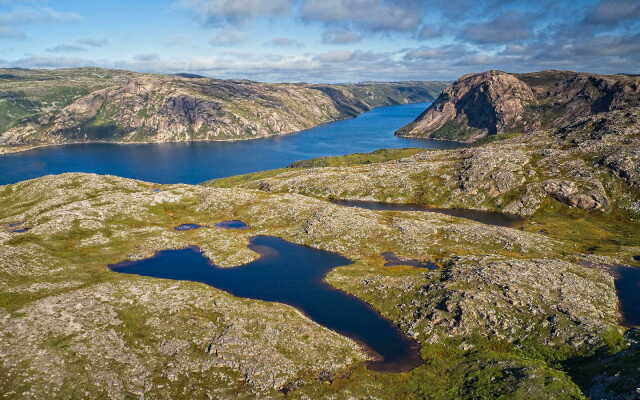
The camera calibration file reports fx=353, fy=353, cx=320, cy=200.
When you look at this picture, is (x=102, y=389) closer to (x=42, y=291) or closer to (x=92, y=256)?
(x=42, y=291)

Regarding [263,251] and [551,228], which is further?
[551,228]

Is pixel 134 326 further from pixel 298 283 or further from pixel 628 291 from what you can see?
pixel 628 291

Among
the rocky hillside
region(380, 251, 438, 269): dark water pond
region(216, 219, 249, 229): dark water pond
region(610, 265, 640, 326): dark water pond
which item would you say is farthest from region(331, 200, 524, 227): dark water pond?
region(380, 251, 438, 269): dark water pond

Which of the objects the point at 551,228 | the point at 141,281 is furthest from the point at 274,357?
the point at 551,228

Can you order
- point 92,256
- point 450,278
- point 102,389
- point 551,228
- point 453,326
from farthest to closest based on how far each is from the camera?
point 551,228
point 92,256
point 450,278
point 453,326
point 102,389

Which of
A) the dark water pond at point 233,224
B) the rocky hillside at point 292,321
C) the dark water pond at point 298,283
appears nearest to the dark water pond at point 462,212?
the rocky hillside at point 292,321

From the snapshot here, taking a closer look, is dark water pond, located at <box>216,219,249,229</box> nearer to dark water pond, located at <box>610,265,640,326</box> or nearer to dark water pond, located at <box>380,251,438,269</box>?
dark water pond, located at <box>380,251,438,269</box>
